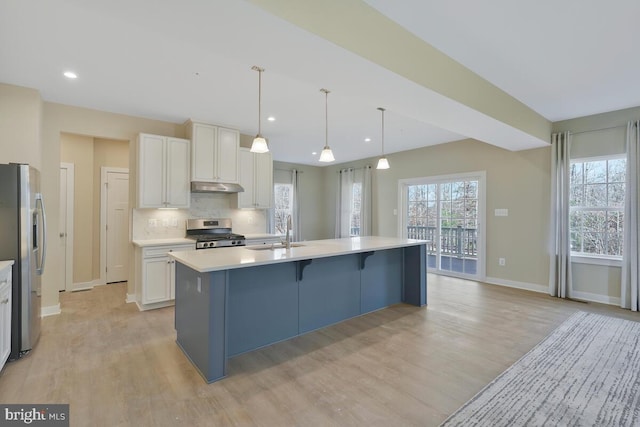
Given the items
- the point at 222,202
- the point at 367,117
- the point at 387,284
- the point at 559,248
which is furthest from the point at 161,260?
the point at 559,248

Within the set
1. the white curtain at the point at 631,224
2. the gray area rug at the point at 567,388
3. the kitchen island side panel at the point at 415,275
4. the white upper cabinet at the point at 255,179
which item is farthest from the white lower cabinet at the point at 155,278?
the white curtain at the point at 631,224

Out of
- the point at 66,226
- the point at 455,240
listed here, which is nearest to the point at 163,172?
the point at 66,226

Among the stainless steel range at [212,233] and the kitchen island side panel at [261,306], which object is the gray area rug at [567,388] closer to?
the kitchen island side panel at [261,306]

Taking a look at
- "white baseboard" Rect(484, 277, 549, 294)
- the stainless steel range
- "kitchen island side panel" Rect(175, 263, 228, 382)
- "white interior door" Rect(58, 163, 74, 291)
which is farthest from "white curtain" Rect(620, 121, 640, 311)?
"white interior door" Rect(58, 163, 74, 291)

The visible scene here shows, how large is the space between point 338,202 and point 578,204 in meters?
5.08

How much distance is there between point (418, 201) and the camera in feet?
21.7

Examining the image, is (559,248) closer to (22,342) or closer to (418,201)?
(418,201)

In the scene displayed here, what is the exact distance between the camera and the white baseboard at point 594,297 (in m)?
4.24

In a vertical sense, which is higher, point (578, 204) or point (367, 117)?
point (367, 117)

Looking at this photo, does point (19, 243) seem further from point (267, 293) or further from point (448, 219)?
point (448, 219)

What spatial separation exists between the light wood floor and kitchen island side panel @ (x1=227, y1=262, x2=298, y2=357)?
5.2 inches

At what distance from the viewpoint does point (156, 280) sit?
4.03 meters

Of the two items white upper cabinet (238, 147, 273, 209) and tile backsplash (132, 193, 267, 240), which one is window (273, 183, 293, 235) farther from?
white upper cabinet (238, 147, 273, 209)

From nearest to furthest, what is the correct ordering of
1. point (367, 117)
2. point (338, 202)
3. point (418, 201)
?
point (367, 117) → point (418, 201) → point (338, 202)
